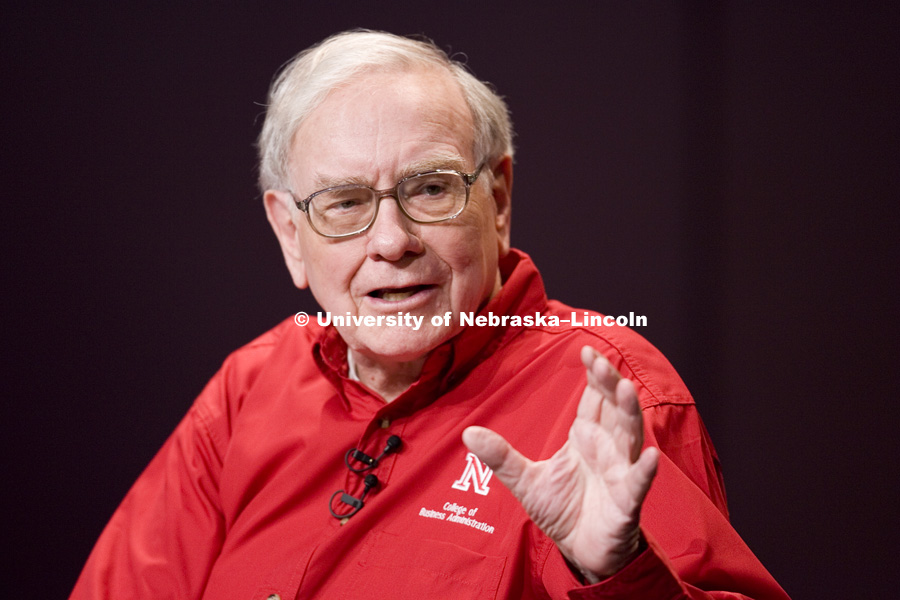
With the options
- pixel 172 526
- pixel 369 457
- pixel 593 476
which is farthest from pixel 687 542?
pixel 172 526

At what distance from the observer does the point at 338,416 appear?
5.24 ft

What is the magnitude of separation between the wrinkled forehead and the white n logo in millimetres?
592

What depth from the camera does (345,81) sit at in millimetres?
1479

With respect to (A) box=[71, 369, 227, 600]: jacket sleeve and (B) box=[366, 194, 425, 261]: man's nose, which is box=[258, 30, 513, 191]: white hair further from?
(A) box=[71, 369, 227, 600]: jacket sleeve

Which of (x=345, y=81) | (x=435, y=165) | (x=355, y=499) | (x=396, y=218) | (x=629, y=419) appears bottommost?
(x=355, y=499)

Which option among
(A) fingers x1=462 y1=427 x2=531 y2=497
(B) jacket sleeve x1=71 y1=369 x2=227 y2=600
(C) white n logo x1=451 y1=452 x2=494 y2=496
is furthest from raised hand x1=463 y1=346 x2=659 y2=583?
(B) jacket sleeve x1=71 y1=369 x2=227 y2=600

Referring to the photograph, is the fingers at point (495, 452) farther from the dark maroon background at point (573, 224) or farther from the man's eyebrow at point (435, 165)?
the dark maroon background at point (573, 224)

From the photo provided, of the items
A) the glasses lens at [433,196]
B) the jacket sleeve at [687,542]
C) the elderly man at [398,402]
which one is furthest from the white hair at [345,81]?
the jacket sleeve at [687,542]

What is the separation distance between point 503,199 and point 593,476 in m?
0.83

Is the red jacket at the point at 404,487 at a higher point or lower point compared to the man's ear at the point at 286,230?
lower

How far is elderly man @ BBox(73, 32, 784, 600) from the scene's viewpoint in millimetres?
1257

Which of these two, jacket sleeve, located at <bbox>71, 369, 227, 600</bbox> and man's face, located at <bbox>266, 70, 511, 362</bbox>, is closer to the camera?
man's face, located at <bbox>266, 70, 511, 362</bbox>

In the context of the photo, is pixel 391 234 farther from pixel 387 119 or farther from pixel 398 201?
pixel 387 119

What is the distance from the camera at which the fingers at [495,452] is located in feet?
3.13
